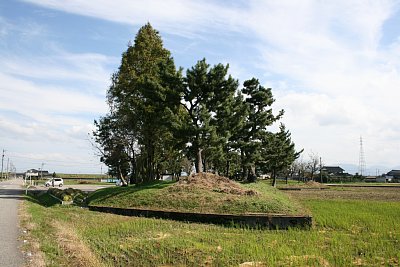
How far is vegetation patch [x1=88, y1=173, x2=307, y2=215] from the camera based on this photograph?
16.2m

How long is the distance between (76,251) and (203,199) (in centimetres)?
962

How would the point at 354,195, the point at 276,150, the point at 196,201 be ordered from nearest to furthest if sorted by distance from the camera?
the point at 196,201 < the point at 354,195 < the point at 276,150

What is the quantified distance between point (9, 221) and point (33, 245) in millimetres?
5271

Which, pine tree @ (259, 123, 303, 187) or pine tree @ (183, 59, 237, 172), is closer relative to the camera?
pine tree @ (183, 59, 237, 172)

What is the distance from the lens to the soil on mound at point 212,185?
61.5 ft

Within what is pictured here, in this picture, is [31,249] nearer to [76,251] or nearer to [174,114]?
[76,251]

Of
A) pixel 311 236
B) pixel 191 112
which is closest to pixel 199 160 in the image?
pixel 191 112

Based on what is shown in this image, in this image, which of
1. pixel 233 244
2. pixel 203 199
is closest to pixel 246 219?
pixel 203 199

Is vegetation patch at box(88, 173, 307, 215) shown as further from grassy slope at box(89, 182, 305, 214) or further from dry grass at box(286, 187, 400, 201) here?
dry grass at box(286, 187, 400, 201)

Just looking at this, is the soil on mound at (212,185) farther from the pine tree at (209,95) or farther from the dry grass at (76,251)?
the dry grass at (76,251)

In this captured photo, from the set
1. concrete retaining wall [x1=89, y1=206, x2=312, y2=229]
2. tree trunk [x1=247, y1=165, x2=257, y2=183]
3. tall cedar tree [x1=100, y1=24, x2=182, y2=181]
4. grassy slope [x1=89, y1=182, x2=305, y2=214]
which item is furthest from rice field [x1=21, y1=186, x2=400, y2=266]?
tree trunk [x1=247, y1=165, x2=257, y2=183]

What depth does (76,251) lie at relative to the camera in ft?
27.8

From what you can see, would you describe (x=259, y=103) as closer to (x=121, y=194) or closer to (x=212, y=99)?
(x=212, y=99)

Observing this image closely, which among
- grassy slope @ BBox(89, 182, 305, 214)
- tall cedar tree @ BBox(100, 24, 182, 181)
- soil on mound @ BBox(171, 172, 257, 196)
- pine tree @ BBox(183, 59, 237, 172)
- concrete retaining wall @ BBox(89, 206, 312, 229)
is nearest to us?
concrete retaining wall @ BBox(89, 206, 312, 229)
